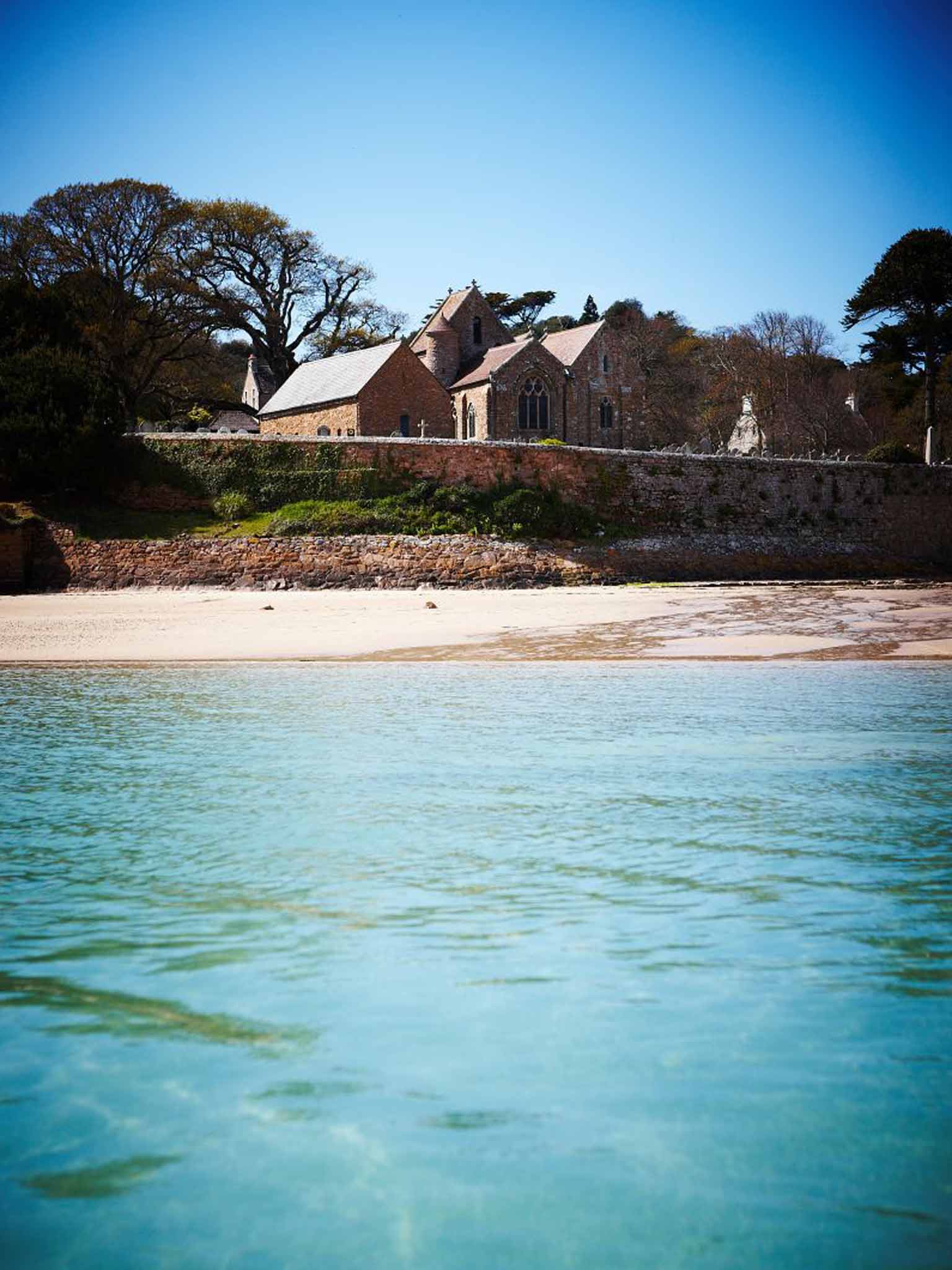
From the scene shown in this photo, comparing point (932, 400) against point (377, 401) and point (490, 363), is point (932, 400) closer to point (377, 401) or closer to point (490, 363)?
point (490, 363)

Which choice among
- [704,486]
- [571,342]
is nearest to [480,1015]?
[704,486]

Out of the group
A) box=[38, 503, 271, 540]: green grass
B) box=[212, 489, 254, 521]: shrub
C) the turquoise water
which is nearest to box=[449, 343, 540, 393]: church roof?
box=[212, 489, 254, 521]: shrub

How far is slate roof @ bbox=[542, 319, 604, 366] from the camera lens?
171 feet

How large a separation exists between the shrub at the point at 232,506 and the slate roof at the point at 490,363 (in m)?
21.3

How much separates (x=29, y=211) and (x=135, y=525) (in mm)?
30600

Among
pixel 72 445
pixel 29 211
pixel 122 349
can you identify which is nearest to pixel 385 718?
pixel 72 445

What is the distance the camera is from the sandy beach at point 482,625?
49.3 ft

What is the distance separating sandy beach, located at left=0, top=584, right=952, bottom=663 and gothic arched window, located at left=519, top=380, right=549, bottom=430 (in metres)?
25.3

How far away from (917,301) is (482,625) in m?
47.3

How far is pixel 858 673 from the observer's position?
1227 centimetres

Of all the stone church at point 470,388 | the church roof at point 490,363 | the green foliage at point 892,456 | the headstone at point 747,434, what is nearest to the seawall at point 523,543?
the green foliage at point 892,456

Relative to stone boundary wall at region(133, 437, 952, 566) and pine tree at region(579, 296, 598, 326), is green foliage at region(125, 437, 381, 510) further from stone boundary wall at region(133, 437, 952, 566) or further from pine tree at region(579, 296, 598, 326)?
pine tree at region(579, 296, 598, 326)

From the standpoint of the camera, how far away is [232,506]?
30641 mm

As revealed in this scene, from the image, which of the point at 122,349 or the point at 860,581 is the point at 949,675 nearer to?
the point at 860,581
